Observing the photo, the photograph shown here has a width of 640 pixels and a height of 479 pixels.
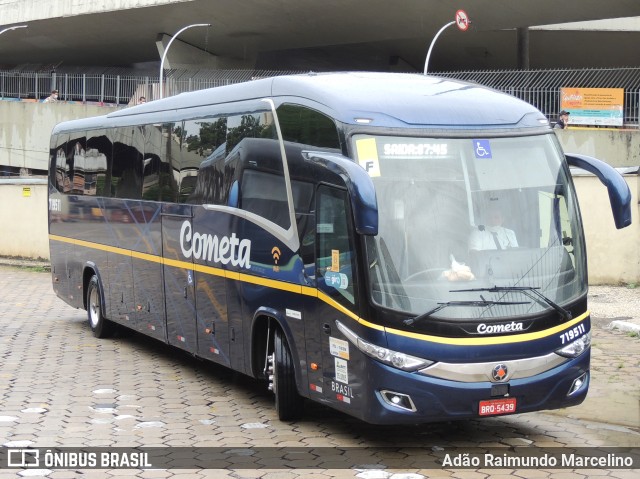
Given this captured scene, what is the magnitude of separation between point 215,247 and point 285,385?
201 cm

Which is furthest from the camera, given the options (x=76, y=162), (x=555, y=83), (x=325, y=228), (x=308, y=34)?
(x=308, y=34)

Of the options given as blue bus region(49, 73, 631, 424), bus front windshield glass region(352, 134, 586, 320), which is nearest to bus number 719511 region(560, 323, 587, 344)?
blue bus region(49, 73, 631, 424)

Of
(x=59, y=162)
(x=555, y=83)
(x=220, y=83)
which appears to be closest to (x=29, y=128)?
(x=220, y=83)

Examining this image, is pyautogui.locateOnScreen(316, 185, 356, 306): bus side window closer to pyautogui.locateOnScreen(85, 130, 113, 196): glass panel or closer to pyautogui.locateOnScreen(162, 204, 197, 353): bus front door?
pyautogui.locateOnScreen(162, 204, 197, 353): bus front door

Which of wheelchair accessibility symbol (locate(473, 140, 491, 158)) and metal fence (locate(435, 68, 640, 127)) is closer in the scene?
wheelchair accessibility symbol (locate(473, 140, 491, 158))

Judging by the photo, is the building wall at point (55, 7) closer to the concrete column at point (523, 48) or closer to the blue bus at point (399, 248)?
the concrete column at point (523, 48)

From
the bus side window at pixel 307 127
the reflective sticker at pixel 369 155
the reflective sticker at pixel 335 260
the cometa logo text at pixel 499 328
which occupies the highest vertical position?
the bus side window at pixel 307 127

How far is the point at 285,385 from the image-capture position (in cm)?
916

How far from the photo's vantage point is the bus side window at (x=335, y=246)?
802cm

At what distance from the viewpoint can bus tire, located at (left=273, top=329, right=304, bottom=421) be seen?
9.14 meters

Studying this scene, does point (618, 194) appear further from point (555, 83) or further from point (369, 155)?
point (555, 83)

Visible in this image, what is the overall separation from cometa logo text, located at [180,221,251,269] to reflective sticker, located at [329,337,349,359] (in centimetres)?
176

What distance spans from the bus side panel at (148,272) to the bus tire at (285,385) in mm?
3343

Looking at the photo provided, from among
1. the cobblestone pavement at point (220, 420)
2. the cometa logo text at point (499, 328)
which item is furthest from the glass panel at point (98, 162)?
the cometa logo text at point (499, 328)
